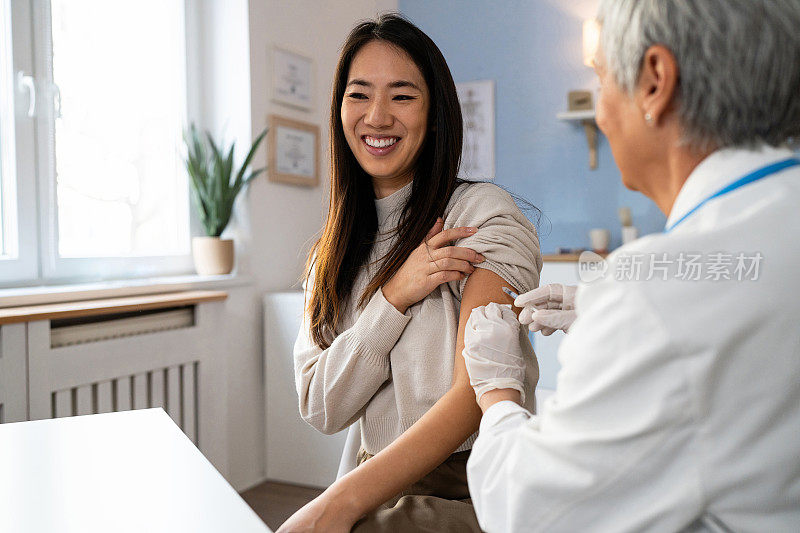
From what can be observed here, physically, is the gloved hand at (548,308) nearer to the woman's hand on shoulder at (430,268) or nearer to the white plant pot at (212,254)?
the woman's hand on shoulder at (430,268)

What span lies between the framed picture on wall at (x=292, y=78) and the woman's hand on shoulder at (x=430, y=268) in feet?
6.77

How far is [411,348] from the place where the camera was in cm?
129

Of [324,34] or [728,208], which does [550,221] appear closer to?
[324,34]

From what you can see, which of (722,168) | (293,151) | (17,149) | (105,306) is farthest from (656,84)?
(293,151)

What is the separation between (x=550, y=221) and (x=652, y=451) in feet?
10.7

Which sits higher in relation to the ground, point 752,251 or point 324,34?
point 324,34

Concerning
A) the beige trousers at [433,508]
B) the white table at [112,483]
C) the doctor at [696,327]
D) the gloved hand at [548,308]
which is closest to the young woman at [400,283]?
the beige trousers at [433,508]

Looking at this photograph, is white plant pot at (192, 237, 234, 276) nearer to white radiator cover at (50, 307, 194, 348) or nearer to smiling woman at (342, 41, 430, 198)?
white radiator cover at (50, 307, 194, 348)

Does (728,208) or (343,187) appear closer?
(728,208)

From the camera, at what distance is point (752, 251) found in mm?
604

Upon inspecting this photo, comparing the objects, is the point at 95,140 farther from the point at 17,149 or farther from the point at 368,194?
the point at 368,194

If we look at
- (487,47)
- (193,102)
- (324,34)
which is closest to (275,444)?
(193,102)

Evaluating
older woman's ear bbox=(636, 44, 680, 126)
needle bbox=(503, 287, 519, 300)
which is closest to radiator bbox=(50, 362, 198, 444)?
needle bbox=(503, 287, 519, 300)

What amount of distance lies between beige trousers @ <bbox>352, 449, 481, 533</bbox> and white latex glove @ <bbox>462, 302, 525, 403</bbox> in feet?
0.90
